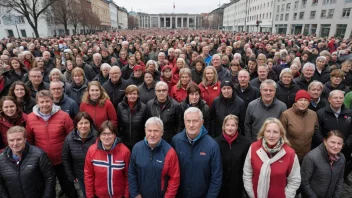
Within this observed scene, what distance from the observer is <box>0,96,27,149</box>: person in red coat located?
3.60 meters

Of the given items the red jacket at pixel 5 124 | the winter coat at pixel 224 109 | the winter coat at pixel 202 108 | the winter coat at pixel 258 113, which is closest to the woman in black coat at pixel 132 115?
the winter coat at pixel 202 108

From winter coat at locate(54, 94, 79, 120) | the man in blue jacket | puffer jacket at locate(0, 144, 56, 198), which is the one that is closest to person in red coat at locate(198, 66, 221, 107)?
the man in blue jacket

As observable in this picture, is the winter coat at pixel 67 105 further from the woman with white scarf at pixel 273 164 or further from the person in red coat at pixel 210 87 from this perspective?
the woman with white scarf at pixel 273 164

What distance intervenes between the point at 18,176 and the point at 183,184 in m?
2.35

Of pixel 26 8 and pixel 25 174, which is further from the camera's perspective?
pixel 26 8

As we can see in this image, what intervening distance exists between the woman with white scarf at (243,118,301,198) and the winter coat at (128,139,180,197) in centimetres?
109

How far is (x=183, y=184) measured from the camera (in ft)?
10.6

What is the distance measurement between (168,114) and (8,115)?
2706 mm

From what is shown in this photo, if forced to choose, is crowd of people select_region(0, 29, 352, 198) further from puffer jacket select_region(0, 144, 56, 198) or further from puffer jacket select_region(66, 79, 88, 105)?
puffer jacket select_region(66, 79, 88, 105)

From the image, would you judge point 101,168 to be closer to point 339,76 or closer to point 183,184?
point 183,184

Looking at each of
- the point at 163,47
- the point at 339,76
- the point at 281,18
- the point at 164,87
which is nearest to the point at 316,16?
the point at 281,18

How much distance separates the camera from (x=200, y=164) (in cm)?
308

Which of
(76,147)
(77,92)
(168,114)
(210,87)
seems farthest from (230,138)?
(77,92)

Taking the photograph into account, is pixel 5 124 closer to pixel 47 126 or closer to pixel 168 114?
pixel 47 126
